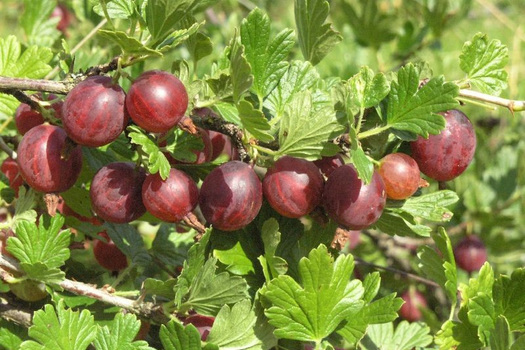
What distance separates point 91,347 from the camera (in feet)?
3.01

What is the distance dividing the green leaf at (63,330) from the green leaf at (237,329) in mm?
157

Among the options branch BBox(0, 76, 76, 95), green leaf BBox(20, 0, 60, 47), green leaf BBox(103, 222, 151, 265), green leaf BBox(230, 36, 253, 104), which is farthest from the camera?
green leaf BBox(20, 0, 60, 47)

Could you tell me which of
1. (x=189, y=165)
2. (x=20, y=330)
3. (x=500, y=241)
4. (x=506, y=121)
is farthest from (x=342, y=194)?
(x=506, y=121)

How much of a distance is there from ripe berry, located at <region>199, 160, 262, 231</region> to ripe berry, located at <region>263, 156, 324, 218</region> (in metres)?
0.02

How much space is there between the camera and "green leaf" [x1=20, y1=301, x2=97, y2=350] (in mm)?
810

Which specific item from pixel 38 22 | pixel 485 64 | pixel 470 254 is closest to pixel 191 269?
pixel 485 64

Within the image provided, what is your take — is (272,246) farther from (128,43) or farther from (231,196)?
(128,43)

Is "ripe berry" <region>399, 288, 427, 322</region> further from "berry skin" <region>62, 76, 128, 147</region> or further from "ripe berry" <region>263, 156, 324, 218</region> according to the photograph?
"berry skin" <region>62, 76, 128, 147</region>

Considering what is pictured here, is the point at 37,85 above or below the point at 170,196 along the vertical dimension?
above

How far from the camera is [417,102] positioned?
810mm

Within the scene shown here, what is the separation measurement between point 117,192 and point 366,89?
347mm

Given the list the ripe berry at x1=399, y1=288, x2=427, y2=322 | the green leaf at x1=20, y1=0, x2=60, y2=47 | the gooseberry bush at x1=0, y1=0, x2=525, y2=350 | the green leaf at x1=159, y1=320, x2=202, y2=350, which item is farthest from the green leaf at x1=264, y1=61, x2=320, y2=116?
the ripe berry at x1=399, y1=288, x2=427, y2=322

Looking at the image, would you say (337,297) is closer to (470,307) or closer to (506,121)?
(470,307)

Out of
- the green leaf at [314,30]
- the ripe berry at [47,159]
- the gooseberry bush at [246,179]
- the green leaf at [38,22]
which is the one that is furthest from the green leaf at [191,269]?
the green leaf at [38,22]
